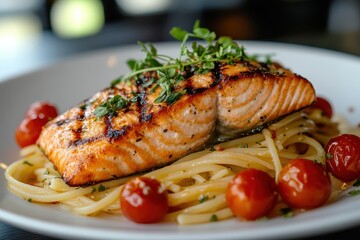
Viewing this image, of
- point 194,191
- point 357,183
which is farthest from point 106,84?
point 357,183

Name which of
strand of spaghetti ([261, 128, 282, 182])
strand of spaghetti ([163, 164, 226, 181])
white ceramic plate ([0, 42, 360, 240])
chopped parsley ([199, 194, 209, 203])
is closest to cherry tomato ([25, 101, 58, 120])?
white ceramic plate ([0, 42, 360, 240])

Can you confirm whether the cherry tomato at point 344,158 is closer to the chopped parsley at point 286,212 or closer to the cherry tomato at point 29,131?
the chopped parsley at point 286,212

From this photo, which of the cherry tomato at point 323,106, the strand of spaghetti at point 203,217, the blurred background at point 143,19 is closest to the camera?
the strand of spaghetti at point 203,217

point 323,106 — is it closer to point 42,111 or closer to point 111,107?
point 111,107

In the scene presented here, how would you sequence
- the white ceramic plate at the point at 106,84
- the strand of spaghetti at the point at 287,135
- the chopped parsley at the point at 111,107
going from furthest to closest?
the strand of spaghetti at the point at 287,135 → the chopped parsley at the point at 111,107 → the white ceramic plate at the point at 106,84

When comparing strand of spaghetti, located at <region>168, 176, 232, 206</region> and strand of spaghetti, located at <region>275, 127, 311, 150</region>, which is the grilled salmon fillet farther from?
strand of spaghetti, located at <region>168, 176, 232, 206</region>

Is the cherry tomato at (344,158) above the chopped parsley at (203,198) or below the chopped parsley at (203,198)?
above

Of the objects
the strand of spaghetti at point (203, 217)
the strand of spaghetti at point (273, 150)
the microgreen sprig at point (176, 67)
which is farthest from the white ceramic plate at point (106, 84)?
the microgreen sprig at point (176, 67)

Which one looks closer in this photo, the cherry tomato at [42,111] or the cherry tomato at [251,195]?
the cherry tomato at [251,195]
